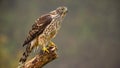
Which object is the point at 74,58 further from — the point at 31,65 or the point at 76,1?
the point at 31,65

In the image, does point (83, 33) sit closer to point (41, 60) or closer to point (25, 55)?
point (25, 55)

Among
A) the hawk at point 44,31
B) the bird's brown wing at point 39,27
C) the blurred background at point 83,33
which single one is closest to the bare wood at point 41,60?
the hawk at point 44,31

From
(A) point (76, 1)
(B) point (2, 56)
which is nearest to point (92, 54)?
(A) point (76, 1)

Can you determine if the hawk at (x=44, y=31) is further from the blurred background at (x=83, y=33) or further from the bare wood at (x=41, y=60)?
the blurred background at (x=83, y=33)

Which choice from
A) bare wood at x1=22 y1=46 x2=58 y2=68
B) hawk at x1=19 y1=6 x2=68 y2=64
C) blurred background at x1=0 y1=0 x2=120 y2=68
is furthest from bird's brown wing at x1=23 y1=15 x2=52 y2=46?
blurred background at x1=0 y1=0 x2=120 y2=68

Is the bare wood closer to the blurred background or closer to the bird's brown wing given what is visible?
the bird's brown wing
